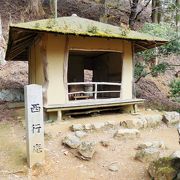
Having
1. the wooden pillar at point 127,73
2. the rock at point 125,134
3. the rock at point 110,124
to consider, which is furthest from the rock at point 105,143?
the wooden pillar at point 127,73

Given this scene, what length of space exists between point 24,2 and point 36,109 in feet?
57.0

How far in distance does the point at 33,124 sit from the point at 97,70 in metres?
7.97

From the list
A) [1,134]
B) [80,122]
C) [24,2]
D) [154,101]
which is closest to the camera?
[1,134]

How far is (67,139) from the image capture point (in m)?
6.43

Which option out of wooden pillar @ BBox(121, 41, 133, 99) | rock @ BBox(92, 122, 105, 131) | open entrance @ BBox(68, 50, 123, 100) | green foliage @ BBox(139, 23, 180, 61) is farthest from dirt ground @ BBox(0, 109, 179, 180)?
green foliage @ BBox(139, 23, 180, 61)

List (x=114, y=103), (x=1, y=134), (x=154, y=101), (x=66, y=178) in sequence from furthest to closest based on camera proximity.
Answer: (x=154, y=101)
(x=114, y=103)
(x=1, y=134)
(x=66, y=178)

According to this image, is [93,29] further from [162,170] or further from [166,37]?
[162,170]

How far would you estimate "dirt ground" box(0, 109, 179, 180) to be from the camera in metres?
5.27

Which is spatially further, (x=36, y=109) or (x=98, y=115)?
(x=98, y=115)

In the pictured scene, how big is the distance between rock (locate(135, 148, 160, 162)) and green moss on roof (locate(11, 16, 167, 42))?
12.2 feet

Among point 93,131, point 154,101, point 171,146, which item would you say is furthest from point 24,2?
point 171,146

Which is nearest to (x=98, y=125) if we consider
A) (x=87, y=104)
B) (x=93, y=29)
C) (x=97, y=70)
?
(x=87, y=104)

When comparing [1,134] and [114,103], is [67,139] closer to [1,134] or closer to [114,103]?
[1,134]

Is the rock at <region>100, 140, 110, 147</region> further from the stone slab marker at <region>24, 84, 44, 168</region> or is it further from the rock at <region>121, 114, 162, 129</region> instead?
the stone slab marker at <region>24, 84, 44, 168</region>
